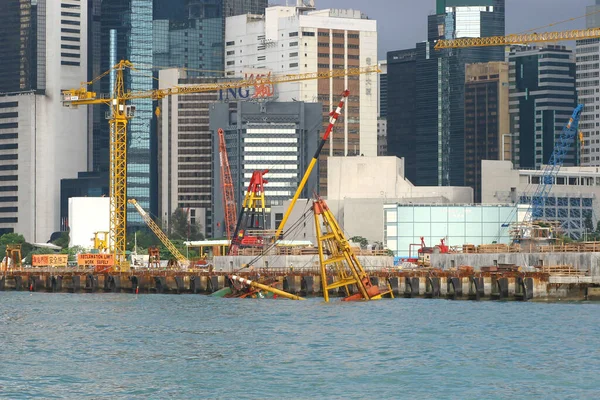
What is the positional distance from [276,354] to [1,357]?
55.9 ft

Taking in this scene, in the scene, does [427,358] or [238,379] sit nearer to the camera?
[238,379]

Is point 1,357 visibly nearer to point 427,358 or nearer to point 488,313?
point 427,358

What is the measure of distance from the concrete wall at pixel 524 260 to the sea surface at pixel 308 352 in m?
13.3

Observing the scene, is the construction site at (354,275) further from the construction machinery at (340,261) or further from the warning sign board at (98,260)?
the warning sign board at (98,260)

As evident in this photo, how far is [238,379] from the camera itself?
78.6 metres

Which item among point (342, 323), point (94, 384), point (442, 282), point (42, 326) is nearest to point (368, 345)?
point (342, 323)

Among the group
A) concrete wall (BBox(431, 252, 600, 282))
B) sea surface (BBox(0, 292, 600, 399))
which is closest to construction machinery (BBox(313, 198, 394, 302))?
sea surface (BBox(0, 292, 600, 399))

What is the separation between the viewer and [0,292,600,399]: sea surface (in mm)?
75438

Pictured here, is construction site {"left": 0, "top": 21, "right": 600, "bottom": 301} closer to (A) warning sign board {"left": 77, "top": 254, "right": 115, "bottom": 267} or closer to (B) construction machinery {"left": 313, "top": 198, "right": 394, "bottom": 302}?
(B) construction machinery {"left": 313, "top": 198, "right": 394, "bottom": 302}

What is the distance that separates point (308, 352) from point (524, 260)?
67901mm

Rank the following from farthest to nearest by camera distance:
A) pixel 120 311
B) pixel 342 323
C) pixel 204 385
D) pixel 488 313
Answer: pixel 120 311, pixel 488 313, pixel 342 323, pixel 204 385

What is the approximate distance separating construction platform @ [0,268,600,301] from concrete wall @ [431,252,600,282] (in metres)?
4.74

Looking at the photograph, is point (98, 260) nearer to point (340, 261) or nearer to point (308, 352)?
point (340, 261)

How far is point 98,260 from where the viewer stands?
7638 inches
